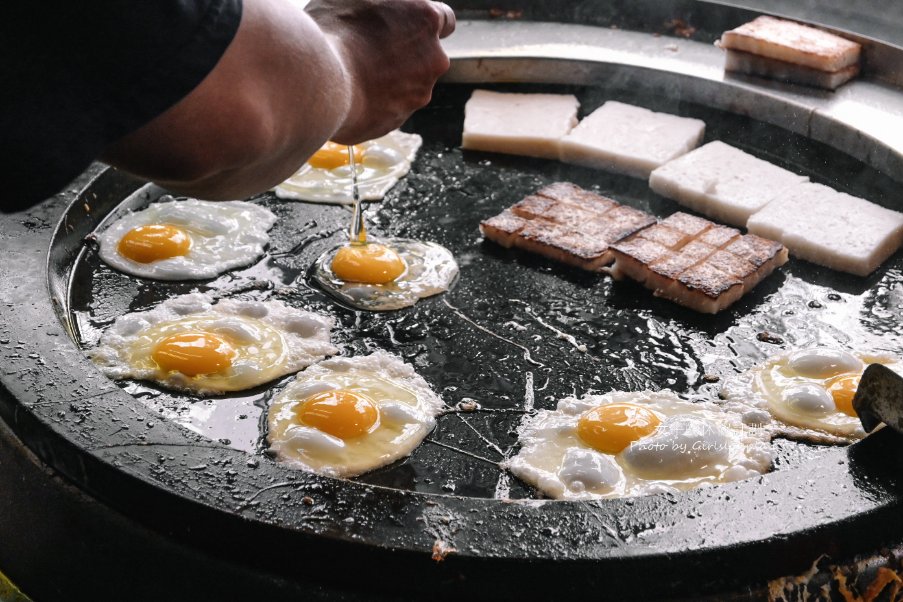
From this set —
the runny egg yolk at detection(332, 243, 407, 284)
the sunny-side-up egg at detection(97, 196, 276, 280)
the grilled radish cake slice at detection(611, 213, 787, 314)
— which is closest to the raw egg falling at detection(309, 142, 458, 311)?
the runny egg yolk at detection(332, 243, 407, 284)

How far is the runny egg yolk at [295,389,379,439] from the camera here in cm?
313

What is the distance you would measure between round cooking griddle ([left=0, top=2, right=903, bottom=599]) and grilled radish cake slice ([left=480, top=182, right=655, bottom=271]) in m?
0.11

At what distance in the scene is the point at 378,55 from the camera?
2768 millimetres

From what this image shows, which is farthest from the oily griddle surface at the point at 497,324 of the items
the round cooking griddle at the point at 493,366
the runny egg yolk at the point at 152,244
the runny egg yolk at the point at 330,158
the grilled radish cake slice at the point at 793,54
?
the grilled radish cake slice at the point at 793,54

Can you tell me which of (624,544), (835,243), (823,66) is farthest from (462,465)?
(823,66)

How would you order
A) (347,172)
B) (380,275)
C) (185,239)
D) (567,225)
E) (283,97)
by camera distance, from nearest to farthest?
1. (283,97)
2. (380,275)
3. (185,239)
4. (567,225)
5. (347,172)

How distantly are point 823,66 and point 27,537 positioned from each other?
4712 mm

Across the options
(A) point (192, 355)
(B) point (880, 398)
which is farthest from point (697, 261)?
(A) point (192, 355)

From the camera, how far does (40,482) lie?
2.90 m

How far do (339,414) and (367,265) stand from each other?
1181 millimetres

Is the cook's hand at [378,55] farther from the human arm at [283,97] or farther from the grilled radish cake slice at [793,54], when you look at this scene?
the grilled radish cake slice at [793,54]

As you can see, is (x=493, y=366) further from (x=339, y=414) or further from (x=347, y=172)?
(x=347, y=172)

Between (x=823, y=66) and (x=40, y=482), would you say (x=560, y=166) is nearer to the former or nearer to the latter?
(x=823, y=66)

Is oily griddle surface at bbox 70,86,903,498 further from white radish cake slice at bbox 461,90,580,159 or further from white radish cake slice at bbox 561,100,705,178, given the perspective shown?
white radish cake slice at bbox 461,90,580,159
